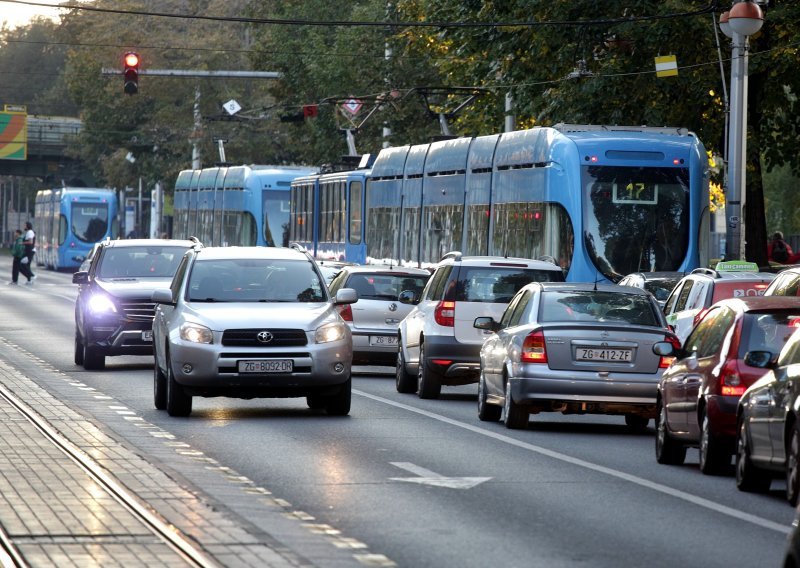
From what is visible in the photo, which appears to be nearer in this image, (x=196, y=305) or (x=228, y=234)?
(x=196, y=305)

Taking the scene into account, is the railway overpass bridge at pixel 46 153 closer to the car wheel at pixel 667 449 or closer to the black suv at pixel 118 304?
the black suv at pixel 118 304

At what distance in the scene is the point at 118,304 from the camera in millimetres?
26094

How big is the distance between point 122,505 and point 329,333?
719 centimetres

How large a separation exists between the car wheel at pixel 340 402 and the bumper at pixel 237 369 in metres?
0.47

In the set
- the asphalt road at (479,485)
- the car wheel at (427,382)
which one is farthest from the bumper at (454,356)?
the asphalt road at (479,485)

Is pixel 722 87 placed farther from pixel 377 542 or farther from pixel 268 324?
pixel 377 542

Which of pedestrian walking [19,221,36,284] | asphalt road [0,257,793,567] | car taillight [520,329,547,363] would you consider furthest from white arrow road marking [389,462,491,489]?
pedestrian walking [19,221,36,284]

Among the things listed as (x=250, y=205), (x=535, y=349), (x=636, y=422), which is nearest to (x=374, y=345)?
(x=636, y=422)

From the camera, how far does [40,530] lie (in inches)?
412

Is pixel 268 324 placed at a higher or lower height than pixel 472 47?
lower

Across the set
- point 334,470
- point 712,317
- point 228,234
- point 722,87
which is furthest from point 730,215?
point 228,234

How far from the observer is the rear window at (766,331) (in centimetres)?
1398

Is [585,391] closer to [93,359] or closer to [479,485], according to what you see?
[479,485]

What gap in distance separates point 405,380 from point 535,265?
239 centimetres
